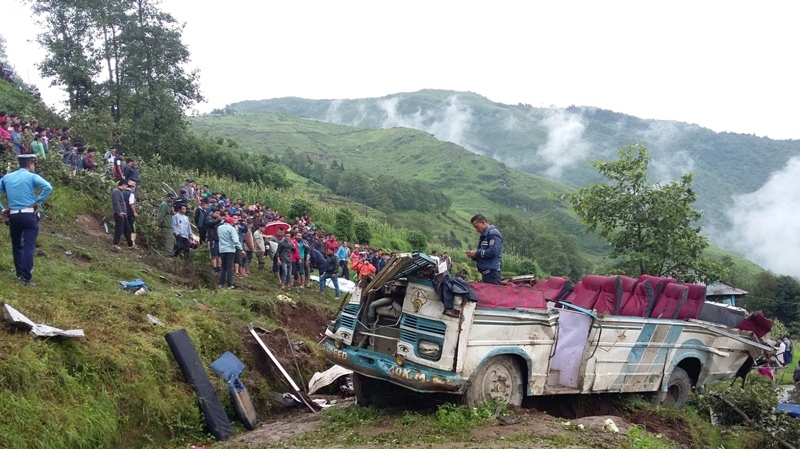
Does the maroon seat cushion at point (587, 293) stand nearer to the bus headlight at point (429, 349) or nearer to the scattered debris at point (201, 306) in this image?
the bus headlight at point (429, 349)

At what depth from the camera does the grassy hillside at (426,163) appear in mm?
119312

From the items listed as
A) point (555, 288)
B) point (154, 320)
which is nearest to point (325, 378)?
point (154, 320)

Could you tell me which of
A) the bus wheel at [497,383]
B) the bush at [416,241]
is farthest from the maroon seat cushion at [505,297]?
the bush at [416,241]

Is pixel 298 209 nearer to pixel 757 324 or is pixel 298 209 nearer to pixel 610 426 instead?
pixel 757 324

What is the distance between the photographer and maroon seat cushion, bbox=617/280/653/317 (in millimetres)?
9078

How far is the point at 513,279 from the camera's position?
9.96 m

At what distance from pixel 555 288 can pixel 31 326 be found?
22.6ft

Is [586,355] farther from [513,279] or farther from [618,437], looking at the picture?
[513,279]

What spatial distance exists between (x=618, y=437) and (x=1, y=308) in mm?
6776

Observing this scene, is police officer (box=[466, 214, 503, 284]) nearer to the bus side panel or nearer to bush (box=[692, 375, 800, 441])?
the bus side panel

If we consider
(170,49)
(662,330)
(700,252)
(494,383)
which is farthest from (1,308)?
(170,49)

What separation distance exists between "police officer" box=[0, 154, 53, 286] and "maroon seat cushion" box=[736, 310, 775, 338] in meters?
10.7

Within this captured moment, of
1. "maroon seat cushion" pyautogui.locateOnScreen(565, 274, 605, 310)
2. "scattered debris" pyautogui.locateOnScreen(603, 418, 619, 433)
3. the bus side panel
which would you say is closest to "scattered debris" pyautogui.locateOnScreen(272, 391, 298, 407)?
the bus side panel

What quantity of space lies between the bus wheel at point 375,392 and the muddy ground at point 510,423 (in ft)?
1.93
